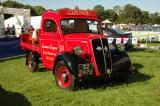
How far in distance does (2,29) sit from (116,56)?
2254 centimetres

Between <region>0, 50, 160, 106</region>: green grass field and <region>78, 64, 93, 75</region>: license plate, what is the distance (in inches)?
22.1

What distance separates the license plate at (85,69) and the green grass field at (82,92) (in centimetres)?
56

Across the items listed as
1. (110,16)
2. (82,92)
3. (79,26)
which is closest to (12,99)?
(82,92)

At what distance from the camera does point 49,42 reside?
1030cm

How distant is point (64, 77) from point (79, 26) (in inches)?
81.5

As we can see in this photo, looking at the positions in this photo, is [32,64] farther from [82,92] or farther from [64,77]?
[82,92]

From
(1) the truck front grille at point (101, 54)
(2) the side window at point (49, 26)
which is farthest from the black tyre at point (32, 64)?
(1) the truck front grille at point (101, 54)

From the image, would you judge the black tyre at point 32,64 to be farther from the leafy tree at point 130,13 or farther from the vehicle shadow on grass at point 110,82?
the leafy tree at point 130,13

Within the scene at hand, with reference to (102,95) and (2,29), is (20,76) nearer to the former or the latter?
(102,95)

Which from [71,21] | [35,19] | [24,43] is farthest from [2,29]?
[71,21]

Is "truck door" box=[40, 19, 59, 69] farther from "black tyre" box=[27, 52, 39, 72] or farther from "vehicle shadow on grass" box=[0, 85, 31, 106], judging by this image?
"vehicle shadow on grass" box=[0, 85, 31, 106]

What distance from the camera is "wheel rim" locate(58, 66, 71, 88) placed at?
885cm

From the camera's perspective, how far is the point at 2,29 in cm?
3008

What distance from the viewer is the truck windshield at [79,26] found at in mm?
9866
